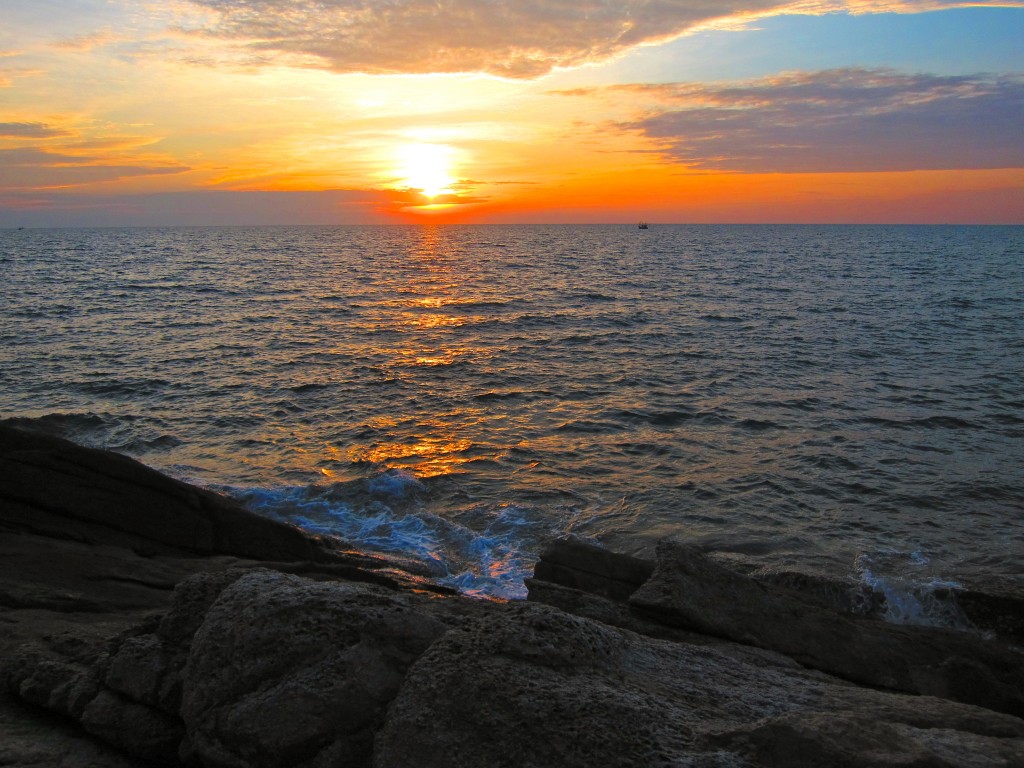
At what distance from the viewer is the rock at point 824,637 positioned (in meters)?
7.73

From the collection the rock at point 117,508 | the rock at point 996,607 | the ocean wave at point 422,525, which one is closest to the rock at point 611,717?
the rock at point 996,607

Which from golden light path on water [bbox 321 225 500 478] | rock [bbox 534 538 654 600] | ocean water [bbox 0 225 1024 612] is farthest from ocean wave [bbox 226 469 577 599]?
rock [bbox 534 538 654 600]

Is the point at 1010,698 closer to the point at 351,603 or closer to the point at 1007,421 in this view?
the point at 351,603

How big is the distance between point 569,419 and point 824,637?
1507 cm

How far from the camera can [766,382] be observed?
90.8 ft

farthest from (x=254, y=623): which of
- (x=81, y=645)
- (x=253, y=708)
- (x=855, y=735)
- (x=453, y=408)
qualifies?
(x=453, y=408)

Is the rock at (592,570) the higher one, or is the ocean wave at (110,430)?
the rock at (592,570)

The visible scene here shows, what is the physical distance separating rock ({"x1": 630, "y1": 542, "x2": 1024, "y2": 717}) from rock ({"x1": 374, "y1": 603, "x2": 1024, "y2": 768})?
2187 mm

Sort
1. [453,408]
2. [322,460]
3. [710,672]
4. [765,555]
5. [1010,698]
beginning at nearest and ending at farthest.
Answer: [710,672] < [1010,698] < [765,555] < [322,460] < [453,408]

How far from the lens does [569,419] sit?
901 inches

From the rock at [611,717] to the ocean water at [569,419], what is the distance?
7.14 metres

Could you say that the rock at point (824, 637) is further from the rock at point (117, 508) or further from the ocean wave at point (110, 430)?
the ocean wave at point (110, 430)

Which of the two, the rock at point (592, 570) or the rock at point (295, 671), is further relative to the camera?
the rock at point (592, 570)

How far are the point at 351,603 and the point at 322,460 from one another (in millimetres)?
14114
